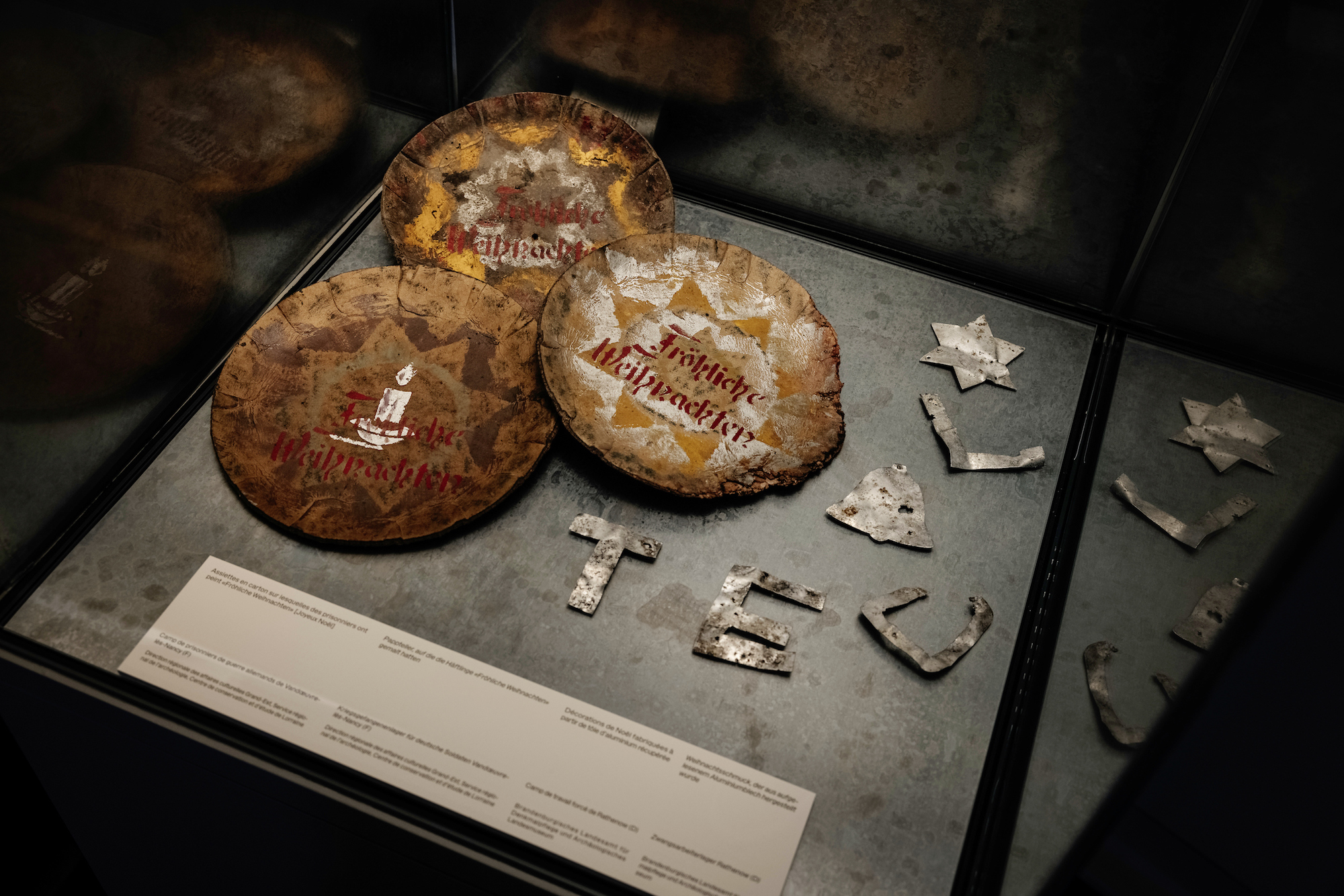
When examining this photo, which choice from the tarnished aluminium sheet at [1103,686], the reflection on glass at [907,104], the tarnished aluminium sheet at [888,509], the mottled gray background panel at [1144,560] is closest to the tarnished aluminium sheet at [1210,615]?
the mottled gray background panel at [1144,560]

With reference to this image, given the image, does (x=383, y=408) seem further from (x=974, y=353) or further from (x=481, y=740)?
(x=974, y=353)

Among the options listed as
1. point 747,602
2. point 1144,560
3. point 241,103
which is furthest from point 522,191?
point 1144,560

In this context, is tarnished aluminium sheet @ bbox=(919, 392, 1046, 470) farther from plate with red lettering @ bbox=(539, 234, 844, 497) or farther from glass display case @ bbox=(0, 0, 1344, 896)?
plate with red lettering @ bbox=(539, 234, 844, 497)

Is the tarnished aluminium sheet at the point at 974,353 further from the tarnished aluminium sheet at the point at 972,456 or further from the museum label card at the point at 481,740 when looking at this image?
the museum label card at the point at 481,740

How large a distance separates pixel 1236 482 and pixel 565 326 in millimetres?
1157

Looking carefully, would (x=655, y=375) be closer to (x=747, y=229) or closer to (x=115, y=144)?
(x=747, y=229)

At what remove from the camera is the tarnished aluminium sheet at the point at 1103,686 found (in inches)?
47.1

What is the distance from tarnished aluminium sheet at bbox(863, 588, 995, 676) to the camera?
1.50 metres

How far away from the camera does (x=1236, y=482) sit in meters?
1.35

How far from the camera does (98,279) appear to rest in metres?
1.49

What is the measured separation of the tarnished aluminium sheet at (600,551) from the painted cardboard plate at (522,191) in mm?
492

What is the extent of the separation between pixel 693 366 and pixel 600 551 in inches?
16.0

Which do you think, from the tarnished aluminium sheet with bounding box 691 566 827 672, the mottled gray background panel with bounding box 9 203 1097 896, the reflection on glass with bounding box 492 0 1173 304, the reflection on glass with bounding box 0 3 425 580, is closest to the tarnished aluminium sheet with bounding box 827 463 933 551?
the mottled gray background panel with bounding box 9 203 1097 896

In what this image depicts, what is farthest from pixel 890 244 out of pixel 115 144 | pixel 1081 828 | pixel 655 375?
pixel 115 144
